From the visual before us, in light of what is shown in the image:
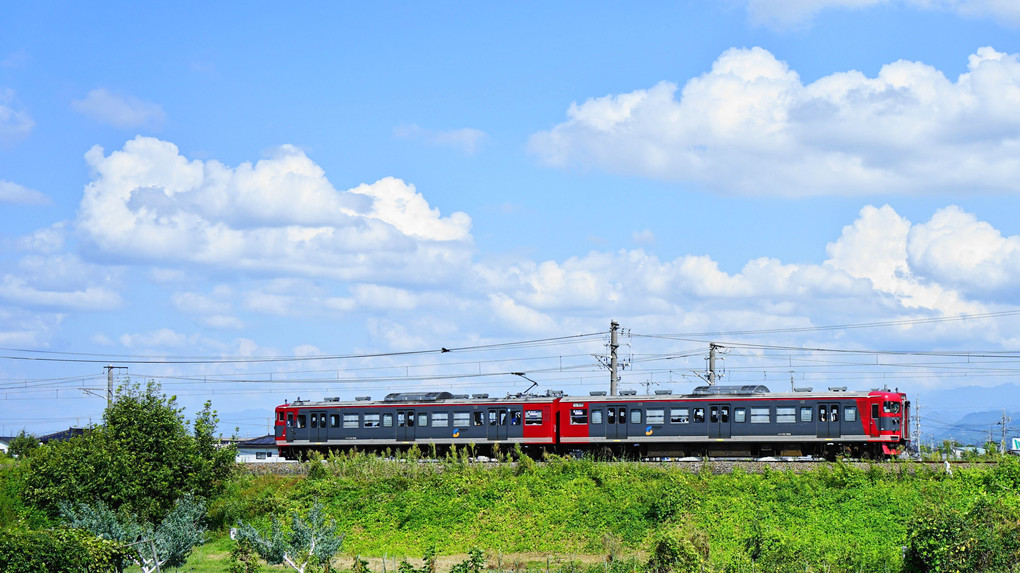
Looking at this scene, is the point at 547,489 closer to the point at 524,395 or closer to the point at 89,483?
the point at 524,395

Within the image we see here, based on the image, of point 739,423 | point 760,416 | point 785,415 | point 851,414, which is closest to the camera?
point 851,414

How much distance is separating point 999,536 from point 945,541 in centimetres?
140

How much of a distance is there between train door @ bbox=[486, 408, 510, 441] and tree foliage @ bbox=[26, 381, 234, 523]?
1774 cm

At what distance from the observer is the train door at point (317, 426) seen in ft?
189

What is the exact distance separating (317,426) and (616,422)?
61.3 feet

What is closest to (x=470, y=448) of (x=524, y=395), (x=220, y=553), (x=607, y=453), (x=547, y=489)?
(x=524, y=395)

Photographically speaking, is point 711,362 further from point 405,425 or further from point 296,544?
point 296,544

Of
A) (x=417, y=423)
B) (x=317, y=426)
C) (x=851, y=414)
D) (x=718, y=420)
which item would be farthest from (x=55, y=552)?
(x=851, y=414)

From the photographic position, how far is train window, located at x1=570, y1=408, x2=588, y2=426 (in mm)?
52531

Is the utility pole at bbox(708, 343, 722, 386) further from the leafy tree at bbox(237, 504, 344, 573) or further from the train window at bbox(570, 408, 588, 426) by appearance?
the leafy tree at bbox(237, 504, 344, 573)

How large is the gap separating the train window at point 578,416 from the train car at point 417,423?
1104 mm

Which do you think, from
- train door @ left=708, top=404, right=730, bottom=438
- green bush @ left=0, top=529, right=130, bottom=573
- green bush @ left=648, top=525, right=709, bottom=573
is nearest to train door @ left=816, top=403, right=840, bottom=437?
train door @ left=708, top=404, right=730, bottom=438

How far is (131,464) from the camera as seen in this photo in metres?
37.3

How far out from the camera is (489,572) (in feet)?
105
